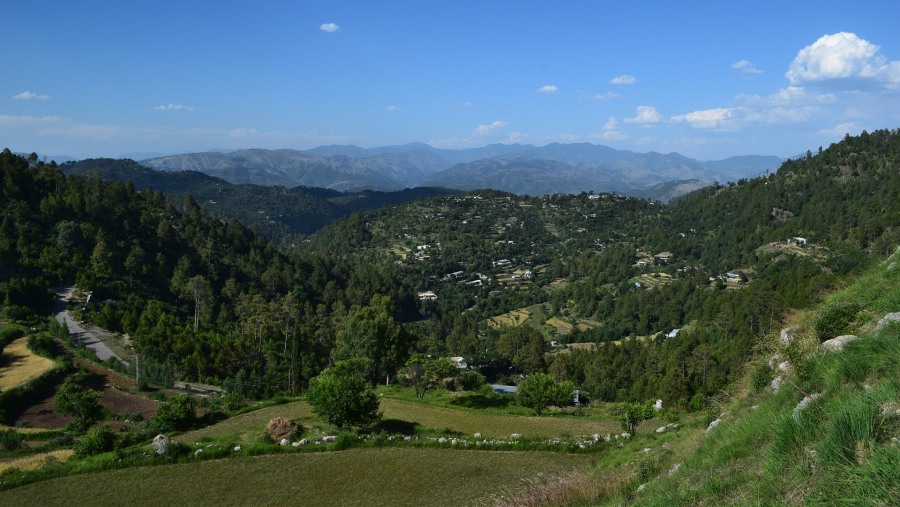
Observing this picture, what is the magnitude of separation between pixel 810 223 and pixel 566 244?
70996 millimetres

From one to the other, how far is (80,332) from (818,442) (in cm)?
5524

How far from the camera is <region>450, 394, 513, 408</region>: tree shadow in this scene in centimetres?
3023

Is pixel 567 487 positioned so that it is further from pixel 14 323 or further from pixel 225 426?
pixel 14 323

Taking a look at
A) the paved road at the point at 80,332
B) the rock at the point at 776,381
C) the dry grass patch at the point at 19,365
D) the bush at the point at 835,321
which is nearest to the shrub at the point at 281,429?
the rock at the point at 776,381

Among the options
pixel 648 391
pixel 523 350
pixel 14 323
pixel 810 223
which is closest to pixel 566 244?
pixel 810 223

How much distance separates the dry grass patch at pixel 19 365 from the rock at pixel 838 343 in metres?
39.2

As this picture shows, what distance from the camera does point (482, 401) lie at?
30.9 meters

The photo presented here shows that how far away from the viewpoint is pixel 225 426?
77.2ft

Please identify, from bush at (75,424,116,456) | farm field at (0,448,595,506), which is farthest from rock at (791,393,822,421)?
bush at (75,424,116,456)

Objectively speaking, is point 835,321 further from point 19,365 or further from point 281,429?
point 19,365

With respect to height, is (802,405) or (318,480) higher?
(802,405)

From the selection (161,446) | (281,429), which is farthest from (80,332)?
(281,429)

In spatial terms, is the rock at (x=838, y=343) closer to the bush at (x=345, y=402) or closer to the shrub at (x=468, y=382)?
the bush at (x=345, y=402)

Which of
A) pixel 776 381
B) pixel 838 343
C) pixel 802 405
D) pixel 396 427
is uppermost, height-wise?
pixel 838 343
